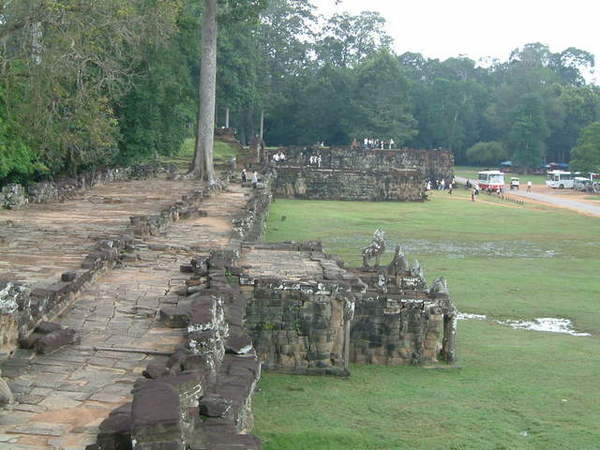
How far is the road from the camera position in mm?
41469

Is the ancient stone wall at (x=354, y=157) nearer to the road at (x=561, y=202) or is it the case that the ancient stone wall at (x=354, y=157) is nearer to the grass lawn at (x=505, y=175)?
the road at (x=561, y=202)

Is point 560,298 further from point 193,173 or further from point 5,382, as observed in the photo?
point 193,173

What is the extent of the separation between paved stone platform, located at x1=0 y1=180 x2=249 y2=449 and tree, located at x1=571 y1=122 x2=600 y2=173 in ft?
144

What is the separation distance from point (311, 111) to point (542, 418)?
165 ft

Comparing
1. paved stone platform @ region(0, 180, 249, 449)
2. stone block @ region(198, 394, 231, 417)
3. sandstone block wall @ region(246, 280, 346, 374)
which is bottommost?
sandstone block wall @ region(246, 280, 346, 374)

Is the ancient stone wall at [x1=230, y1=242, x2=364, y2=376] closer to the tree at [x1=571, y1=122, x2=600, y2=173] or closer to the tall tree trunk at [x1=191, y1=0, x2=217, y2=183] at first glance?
the tall tree trunk at [x1=191, y1=0, x2=217, y2=183]

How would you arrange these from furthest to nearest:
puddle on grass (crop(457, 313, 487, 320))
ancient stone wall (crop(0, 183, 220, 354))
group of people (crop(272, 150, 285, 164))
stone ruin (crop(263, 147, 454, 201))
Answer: group of people (crop(272, 150, 285, 164)) < stone ruin (crop(263, 147, 454, 201)) < puddle on grass (crop(457, 313, 487, 320)) < ancient stone wall (crop(0, 183, 220, 354))

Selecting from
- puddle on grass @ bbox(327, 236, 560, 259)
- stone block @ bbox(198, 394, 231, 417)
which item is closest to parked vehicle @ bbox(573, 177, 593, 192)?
puddle on grass @ bbox(327, 236, 560, 259)

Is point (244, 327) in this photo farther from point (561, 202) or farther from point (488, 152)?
point (488, 152)

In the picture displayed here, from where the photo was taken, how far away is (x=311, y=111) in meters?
58.2

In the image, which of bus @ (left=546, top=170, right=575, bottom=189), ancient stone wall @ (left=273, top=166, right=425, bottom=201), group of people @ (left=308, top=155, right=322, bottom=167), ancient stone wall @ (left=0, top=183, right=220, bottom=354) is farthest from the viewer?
bus @ (left=546, top=170, right=575, bottom=189)

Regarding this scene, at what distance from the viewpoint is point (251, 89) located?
153ft

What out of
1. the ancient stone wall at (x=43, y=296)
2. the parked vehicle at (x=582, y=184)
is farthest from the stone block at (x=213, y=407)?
the parked vehicle at (x=582, y=184)

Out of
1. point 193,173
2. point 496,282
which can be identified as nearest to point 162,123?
point 193,173
